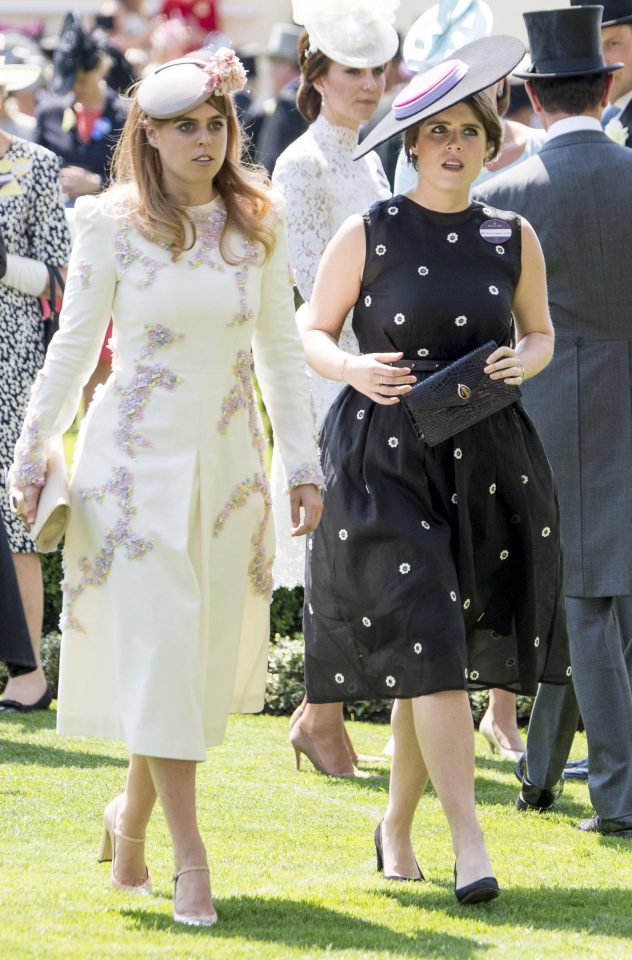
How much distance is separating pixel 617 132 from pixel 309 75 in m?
1.16

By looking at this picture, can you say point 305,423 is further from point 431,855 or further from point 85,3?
point 85,3

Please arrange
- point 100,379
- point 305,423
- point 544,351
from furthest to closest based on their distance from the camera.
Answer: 1. point 100,379
2. point 544,351
3. point 305,423

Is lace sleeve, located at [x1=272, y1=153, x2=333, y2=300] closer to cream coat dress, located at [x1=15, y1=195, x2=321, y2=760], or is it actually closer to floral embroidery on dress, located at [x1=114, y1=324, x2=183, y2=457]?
cream coat dress, located at [x1=15, y1=195, x2=321, y2=760]

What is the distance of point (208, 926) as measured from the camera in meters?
3.96

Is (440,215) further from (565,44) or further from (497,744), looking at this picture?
(497,744)

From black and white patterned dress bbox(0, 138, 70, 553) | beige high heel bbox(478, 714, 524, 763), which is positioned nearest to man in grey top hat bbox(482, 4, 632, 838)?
beige high heel bbox(478, 714, 524, 763)

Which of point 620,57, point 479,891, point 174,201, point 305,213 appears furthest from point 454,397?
point 620,57

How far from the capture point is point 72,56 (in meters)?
12.2

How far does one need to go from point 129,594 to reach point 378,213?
114 centimetres

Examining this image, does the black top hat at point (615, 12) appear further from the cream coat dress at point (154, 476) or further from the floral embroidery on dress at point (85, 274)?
the floral embroidery on dress at point (85, 274)

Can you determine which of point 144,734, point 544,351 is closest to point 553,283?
point 544,351

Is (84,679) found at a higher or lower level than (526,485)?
lower

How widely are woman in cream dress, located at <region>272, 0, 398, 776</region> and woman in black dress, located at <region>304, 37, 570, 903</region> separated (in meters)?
1.34

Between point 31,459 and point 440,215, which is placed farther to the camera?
point 440,215
